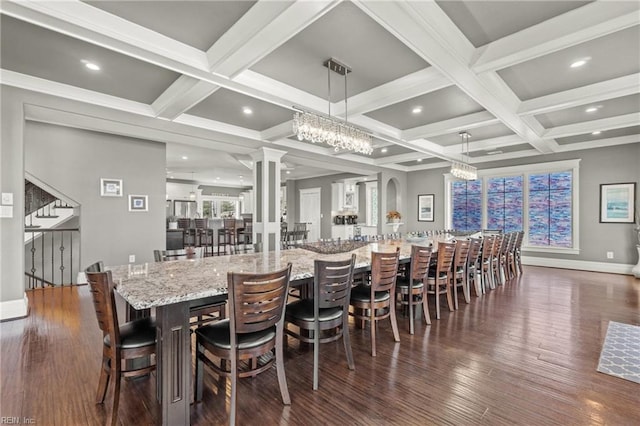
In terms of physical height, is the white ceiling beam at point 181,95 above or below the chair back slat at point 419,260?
above

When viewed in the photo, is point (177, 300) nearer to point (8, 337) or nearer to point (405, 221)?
point (8, 337)

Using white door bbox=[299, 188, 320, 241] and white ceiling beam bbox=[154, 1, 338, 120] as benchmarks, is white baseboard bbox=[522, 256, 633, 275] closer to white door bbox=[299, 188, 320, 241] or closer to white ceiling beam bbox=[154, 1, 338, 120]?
white door bbox=[299, 188, 320, 241]

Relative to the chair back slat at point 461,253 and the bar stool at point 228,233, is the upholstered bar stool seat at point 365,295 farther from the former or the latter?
the bar stool at point 228,233

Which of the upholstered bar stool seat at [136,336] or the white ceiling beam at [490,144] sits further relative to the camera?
the white ceiling beam at [490,144]

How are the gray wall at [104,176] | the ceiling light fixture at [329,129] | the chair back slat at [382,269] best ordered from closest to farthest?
the chair back slat at [382,269], the ceiling light fixture at [329,129], the gray wall at [104,176]

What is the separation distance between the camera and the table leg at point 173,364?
5.46 ft

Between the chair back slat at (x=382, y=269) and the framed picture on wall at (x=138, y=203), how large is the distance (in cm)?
475

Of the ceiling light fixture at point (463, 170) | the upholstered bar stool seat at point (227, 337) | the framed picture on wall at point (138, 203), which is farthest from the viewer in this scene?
the ceiling light fixture at point (463, 170)

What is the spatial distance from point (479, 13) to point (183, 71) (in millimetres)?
2724

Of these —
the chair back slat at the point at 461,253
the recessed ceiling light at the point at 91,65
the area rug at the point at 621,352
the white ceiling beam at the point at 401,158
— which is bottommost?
the area rug at the point at 621,352

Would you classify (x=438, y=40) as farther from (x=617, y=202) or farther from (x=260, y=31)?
(x=617, y=202)

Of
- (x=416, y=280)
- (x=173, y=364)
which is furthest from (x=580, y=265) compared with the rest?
(x=173, y=364)

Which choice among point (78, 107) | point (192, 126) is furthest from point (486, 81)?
point (78, 107)

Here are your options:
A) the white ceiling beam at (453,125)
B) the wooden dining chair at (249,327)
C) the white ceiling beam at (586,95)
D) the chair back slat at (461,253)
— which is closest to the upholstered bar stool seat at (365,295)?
the wooden dining chair at (249,327)
